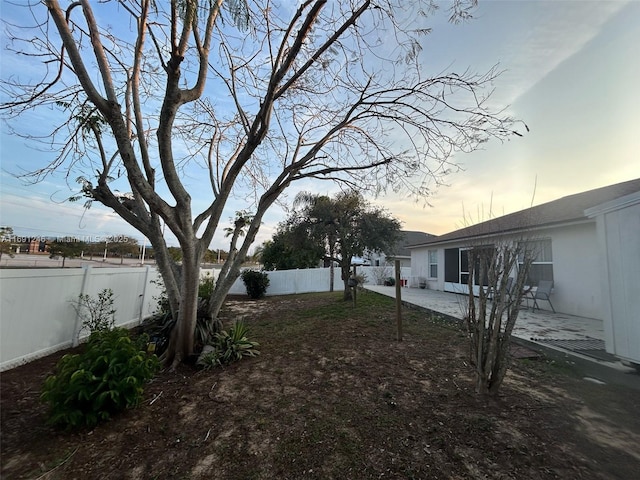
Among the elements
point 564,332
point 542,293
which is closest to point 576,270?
point 542,293

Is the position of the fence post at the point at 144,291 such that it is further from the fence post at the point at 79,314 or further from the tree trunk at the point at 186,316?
the tree trunk at the point at 186,316

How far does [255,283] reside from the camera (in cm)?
1444

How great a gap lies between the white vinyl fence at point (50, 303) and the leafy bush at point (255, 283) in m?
7.68

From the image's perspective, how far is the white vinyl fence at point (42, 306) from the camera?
3.57m

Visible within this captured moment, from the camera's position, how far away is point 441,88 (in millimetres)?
4535

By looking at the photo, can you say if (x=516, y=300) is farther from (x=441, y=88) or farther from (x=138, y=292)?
(x=138, y=292)

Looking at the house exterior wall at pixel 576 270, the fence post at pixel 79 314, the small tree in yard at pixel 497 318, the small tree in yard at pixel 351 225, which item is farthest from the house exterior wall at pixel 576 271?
the fence post at pixel 79 314

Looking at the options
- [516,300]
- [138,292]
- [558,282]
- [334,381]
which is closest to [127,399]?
[334,381]

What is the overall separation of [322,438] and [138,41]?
216 inches

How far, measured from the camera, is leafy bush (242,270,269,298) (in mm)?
14391

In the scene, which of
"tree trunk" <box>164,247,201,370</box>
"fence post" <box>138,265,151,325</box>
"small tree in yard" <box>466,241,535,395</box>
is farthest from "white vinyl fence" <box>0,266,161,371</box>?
"small tree in yard" <box>466,241,535,395</box>

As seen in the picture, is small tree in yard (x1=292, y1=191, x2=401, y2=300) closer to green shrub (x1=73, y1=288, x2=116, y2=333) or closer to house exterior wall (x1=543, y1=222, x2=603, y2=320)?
house exterior wall (x1=543, y1=222, x2=603, y2=320)

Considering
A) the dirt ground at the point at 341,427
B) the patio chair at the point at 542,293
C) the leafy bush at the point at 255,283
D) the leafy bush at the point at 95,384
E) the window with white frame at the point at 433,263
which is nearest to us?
the dirt ground at the point at 341,427

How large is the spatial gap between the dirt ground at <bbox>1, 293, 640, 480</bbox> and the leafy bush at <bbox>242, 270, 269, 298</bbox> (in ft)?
33.8
